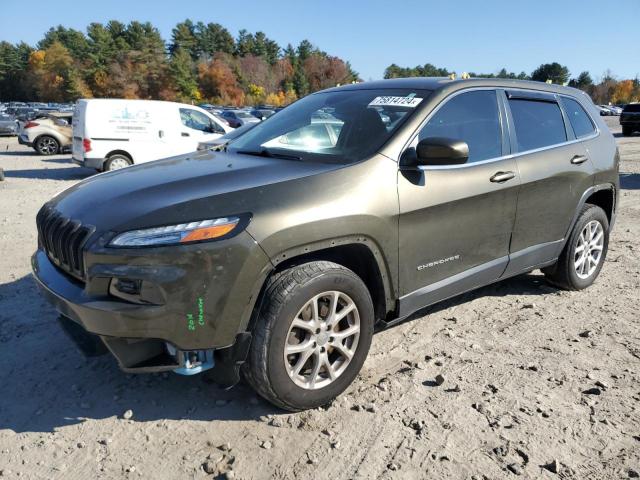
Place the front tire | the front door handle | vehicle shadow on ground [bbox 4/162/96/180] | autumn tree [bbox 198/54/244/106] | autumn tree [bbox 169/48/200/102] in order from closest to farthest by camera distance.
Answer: the front tire, the front door handle, vehicle shadow on ground [bbox 4/162/96/180], autumn tree [bbox 169/48/200/102], autumn tree [bbox 198/54/244/106]

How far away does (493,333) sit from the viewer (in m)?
3.83

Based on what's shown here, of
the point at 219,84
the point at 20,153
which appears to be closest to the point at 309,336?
the point at 20,153

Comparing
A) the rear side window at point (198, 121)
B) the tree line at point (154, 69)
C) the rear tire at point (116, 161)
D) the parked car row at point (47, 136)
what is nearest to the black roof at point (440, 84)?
the rear tire at point (116, 161)

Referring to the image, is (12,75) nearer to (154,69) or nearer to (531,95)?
(154,69)

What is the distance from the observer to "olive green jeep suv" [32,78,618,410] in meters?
2.37

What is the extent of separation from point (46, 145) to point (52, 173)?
5511 mm

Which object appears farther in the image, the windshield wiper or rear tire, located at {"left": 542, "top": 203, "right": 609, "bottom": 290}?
rear tire, located at {"left": 542, "top": 203, "right": 609, "bottom": 290}

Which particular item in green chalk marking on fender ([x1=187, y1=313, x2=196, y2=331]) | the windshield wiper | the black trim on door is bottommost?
green chalk marking on fender ([x1=187, y1=313, x2=196, y2=331])

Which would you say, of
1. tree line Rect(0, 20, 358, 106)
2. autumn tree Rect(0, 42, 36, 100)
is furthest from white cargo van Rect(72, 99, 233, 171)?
autumn tree Rect(0, 42, 36, 100)

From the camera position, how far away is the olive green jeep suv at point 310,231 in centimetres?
237

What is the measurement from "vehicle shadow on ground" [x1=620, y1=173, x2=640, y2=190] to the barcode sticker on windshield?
926 cm

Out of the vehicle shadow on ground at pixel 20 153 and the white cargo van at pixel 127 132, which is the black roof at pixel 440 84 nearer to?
the white cargo van at pixel 127 132

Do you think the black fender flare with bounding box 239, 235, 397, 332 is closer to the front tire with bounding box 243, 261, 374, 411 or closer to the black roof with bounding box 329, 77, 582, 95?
the front tire with bounding box 243, 261, 374, 411

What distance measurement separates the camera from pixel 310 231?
2.59 metres
